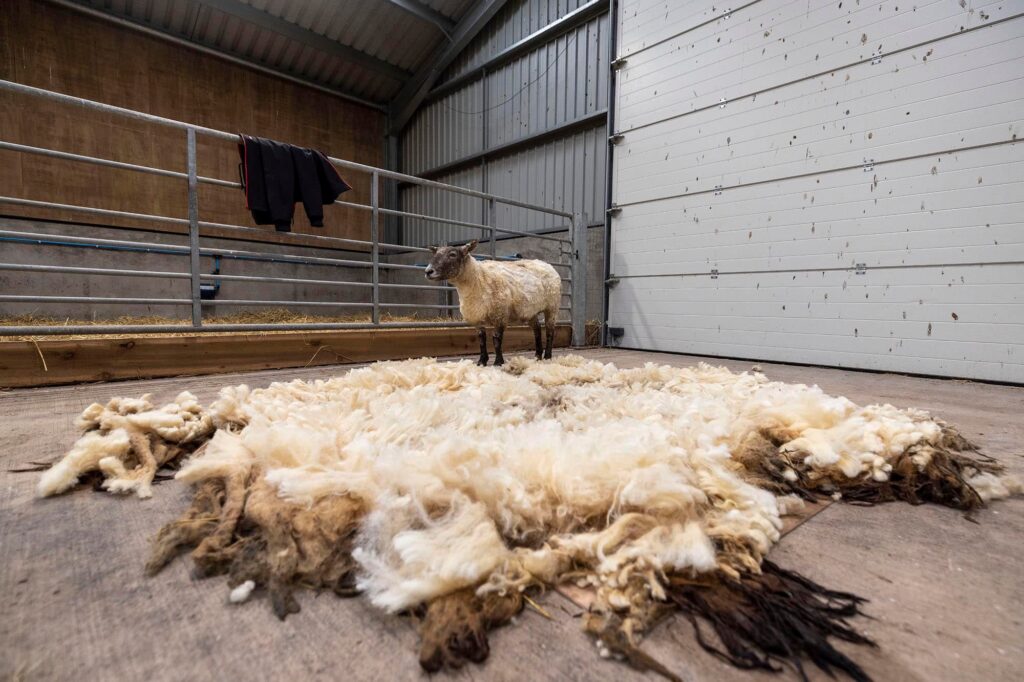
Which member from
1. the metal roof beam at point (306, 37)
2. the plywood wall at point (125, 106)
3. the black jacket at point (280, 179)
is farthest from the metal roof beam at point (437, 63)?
the black jacket at point (280, 179)

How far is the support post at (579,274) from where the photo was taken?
5.14 metres

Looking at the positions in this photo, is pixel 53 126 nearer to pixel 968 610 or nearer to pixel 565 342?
pixel 565 342

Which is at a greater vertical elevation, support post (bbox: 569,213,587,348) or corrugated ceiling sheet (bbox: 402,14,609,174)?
corrugated ceiling sheet (bbox: 402,14,609,174)

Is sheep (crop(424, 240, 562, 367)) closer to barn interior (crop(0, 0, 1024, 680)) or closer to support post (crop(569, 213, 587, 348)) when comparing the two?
barn interior (crop(0, 0, 1024, 680))

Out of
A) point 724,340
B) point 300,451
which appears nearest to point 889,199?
point 724,340

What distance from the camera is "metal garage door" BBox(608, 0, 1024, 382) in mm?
3081

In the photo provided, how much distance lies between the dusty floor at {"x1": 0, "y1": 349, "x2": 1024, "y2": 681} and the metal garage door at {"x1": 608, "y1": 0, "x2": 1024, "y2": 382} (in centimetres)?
325

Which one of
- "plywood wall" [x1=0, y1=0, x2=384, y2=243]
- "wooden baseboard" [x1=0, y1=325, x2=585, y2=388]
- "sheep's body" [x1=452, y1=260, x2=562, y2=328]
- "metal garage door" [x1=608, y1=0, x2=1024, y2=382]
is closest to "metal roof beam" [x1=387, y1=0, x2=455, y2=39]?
"plywood wall" [x1=0, y1=0, x2=384, y2=243]

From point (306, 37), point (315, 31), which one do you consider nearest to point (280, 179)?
point (306, 37)

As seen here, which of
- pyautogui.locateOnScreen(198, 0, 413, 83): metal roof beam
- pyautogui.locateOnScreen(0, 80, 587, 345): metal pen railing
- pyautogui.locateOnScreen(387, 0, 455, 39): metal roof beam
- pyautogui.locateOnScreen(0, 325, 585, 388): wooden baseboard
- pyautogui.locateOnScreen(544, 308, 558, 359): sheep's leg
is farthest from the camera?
pyautogui.locateOnScreen(387, 0, 455, 39): metal roof beam

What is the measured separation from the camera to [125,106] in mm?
5820

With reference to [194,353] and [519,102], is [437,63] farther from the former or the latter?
[194,353]

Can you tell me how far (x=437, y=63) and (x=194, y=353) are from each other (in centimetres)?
692

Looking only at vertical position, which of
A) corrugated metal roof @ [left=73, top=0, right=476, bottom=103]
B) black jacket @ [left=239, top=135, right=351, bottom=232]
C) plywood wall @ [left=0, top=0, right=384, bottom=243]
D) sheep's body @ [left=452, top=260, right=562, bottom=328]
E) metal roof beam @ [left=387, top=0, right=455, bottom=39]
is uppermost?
metal roof beam @ [left=387, top=0, right=455, bottom=39]
